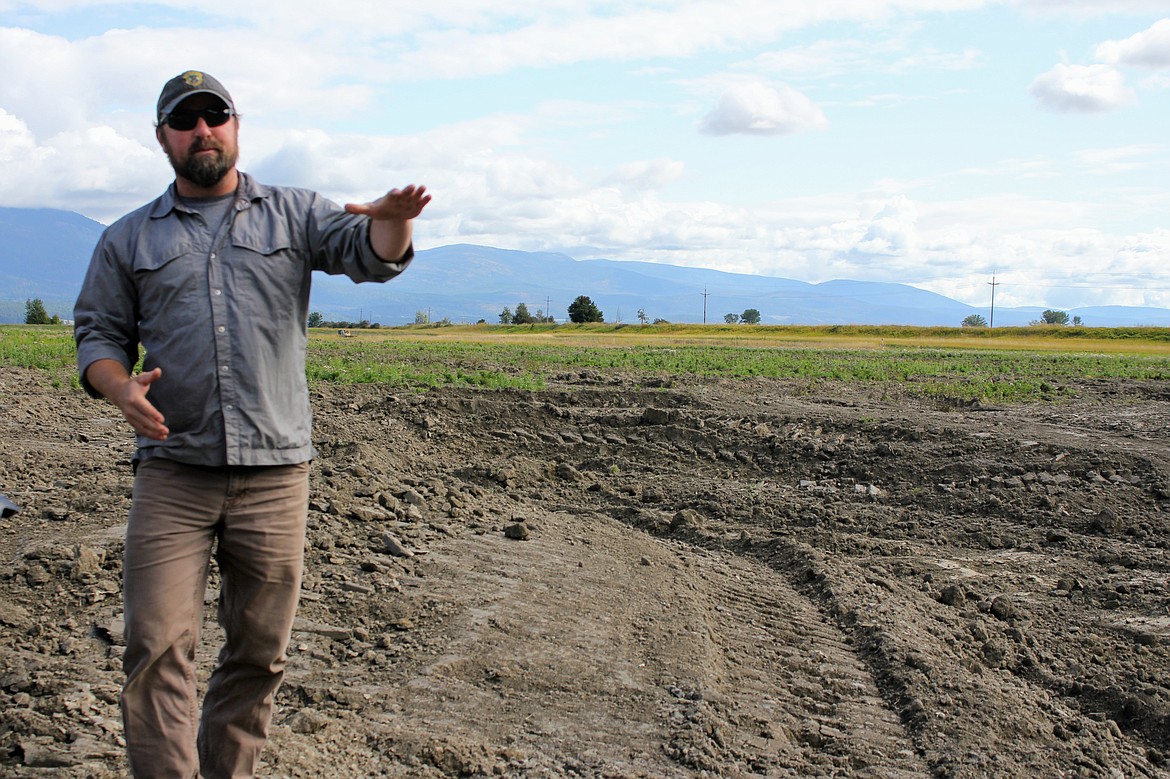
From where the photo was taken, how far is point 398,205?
3094 millimetres

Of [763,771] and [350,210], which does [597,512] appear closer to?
[763,771]

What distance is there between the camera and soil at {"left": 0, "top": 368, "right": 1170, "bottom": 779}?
4.53 meters

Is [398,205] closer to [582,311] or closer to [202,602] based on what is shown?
[202,602]

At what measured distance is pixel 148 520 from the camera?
10.5 ft

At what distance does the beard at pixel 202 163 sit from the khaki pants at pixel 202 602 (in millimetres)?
914

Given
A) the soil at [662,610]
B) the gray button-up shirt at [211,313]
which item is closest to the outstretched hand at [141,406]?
the gray button-up shirt at [211,313]

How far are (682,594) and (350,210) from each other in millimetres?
4259

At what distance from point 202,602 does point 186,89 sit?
1626mm

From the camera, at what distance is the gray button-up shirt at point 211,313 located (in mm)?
3229

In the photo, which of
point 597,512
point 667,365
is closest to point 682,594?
point 597,512

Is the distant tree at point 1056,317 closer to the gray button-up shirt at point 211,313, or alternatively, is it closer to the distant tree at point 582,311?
the distant tree at point 582,311

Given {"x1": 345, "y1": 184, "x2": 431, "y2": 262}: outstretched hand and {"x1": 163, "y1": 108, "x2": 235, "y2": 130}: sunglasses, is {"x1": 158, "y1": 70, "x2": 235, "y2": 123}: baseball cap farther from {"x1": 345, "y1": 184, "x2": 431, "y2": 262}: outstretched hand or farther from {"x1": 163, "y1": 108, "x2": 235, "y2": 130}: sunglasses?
{"x1": 345, "y1": 184, "x2": 431, "y2": 262}: outstretched hand

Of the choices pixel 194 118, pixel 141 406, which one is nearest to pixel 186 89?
pixel 194 118

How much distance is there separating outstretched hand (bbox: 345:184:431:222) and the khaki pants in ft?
2.96
